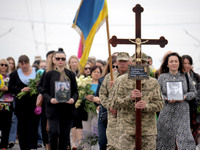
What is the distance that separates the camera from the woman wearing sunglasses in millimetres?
9242

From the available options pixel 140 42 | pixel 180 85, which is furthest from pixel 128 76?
pixel 180 85

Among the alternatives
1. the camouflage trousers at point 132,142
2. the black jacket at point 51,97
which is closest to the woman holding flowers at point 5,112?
the black jacket at point 51,97

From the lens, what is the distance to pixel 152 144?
7055mm

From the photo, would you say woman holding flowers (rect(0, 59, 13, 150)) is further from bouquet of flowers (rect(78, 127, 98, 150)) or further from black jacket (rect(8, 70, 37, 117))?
bouquet of flowers (rect(78, 127, 98, 150))

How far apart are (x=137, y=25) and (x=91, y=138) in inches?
149

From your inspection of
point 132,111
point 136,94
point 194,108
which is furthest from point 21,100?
point 136,94

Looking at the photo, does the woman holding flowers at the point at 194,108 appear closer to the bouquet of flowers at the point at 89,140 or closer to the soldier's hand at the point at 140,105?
the bouquet of flowers at the point at 89,140

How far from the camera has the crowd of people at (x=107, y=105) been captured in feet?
23.5

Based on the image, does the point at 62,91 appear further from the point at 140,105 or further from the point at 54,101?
the point at 140,105

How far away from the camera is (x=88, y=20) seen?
9.18 metres

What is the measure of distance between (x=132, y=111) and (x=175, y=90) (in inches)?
91.4

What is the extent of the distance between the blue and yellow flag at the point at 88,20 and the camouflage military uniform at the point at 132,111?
156 cm

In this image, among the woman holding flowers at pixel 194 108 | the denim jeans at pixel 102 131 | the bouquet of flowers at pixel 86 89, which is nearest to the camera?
the denim jeans at pixel 102 131

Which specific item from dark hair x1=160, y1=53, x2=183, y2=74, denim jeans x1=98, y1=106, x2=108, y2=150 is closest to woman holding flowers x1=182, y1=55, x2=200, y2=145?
dark hair x1=160, y1=53, x2=183, y2=74
